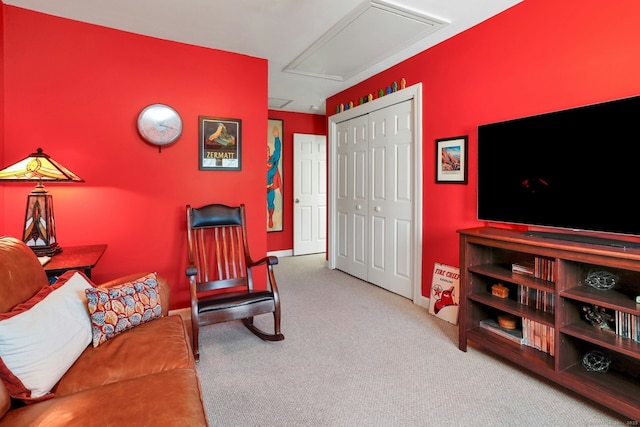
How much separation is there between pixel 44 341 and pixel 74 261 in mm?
891

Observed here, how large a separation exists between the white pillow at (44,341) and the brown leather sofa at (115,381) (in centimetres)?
4

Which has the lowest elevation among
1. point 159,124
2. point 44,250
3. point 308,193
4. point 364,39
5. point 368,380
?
point 368,380

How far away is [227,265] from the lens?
2.93 meters

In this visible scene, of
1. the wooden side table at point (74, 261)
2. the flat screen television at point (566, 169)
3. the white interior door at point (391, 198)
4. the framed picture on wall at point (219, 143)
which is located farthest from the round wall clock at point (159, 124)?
the flat screen television at point (566, 169)

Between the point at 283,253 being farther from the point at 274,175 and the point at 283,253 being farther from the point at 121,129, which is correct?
the point at 121,129

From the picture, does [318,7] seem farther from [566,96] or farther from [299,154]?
[299,154]

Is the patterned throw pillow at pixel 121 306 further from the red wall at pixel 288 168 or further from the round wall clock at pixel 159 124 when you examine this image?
the red wall at pixel 288 168

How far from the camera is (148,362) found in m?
1.48

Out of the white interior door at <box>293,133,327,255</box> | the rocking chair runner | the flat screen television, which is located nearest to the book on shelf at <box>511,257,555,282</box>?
the flat screen television

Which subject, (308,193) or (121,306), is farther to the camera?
(308,193)

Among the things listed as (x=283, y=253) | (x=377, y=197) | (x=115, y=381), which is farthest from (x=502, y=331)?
(x=283, y=253)

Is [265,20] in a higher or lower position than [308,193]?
higher

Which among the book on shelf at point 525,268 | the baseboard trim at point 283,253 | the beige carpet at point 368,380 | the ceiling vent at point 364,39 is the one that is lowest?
the beige carpet at point 368,380

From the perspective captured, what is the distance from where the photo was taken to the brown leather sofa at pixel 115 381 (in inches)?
43.3
